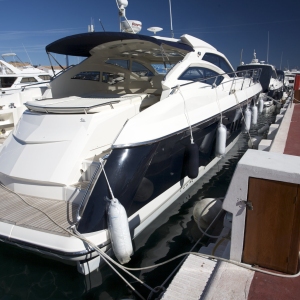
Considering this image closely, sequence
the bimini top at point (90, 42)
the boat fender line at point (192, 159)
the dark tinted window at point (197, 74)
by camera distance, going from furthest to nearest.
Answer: the dark tinted window at point (197, 74)
the bimini top at point (90, 42)
the boat fender line at point (192, 159)

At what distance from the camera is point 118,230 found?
3.29 m

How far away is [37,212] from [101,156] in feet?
3.99

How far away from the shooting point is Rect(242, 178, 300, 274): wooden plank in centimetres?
237

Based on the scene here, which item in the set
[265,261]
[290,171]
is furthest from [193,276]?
[290,171]

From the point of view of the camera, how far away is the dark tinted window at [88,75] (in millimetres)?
7035

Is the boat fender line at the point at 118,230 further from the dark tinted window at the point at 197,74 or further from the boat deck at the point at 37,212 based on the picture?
the dark tinted window at the point at 197,74

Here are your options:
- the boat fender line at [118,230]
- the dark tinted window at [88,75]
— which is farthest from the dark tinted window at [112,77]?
the boat fender line at [118,230]

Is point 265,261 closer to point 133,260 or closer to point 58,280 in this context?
point 133,260

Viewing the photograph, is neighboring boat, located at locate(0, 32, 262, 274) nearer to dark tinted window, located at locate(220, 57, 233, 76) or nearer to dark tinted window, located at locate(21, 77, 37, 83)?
dark tinted window, located at locate(220, 57, 233, 76)

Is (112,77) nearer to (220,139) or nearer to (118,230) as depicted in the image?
(220,139)

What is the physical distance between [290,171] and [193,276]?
1.20 m

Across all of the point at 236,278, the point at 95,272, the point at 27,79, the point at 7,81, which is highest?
the point at 236,278

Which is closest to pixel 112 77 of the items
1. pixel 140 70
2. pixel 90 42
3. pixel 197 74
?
pixel 140 70

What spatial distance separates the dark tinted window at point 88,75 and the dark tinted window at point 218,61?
249cm
